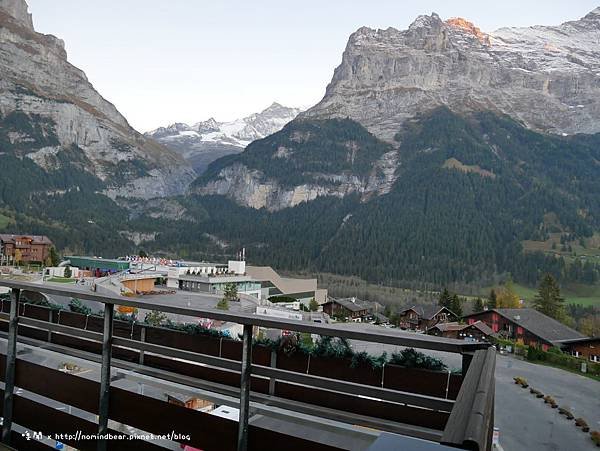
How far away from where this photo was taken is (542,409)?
26219mm

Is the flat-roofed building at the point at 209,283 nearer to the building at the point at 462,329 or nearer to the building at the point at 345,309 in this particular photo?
the building at the point at 345,309

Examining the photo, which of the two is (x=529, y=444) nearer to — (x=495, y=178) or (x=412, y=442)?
(x=412, y=442)

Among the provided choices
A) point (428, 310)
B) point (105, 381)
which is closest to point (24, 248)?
point (428, 310)

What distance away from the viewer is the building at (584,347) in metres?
44.6

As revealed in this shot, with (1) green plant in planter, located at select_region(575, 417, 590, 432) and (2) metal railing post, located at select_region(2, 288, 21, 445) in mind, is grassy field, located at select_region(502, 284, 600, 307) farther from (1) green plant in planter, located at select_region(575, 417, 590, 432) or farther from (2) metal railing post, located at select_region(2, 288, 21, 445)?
(2) metal railing post, located at select_region(2, 288, 21, 445)

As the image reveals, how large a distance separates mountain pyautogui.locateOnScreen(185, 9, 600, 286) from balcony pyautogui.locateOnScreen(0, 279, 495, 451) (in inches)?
3901

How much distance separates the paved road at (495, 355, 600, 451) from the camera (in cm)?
2056

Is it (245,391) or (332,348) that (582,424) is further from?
(245,391)

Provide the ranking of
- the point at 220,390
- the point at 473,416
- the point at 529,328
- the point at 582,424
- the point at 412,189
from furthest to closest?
the point at 412,189, the point at 529,328, the point at 582,424, the point at 220,390, the point at 473,416

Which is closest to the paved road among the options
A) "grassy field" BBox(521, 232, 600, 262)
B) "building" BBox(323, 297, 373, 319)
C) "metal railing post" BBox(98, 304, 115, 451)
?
"metal railing post" BBox(98, 304, 115, 451)

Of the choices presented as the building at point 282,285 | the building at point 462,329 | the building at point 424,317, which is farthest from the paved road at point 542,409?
the building at point 282,285

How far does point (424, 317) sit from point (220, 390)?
59.4m

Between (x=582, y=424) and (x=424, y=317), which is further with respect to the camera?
(x=424, y=317)

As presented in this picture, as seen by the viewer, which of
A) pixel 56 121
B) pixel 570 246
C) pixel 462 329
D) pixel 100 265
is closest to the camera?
pixel 462 329
